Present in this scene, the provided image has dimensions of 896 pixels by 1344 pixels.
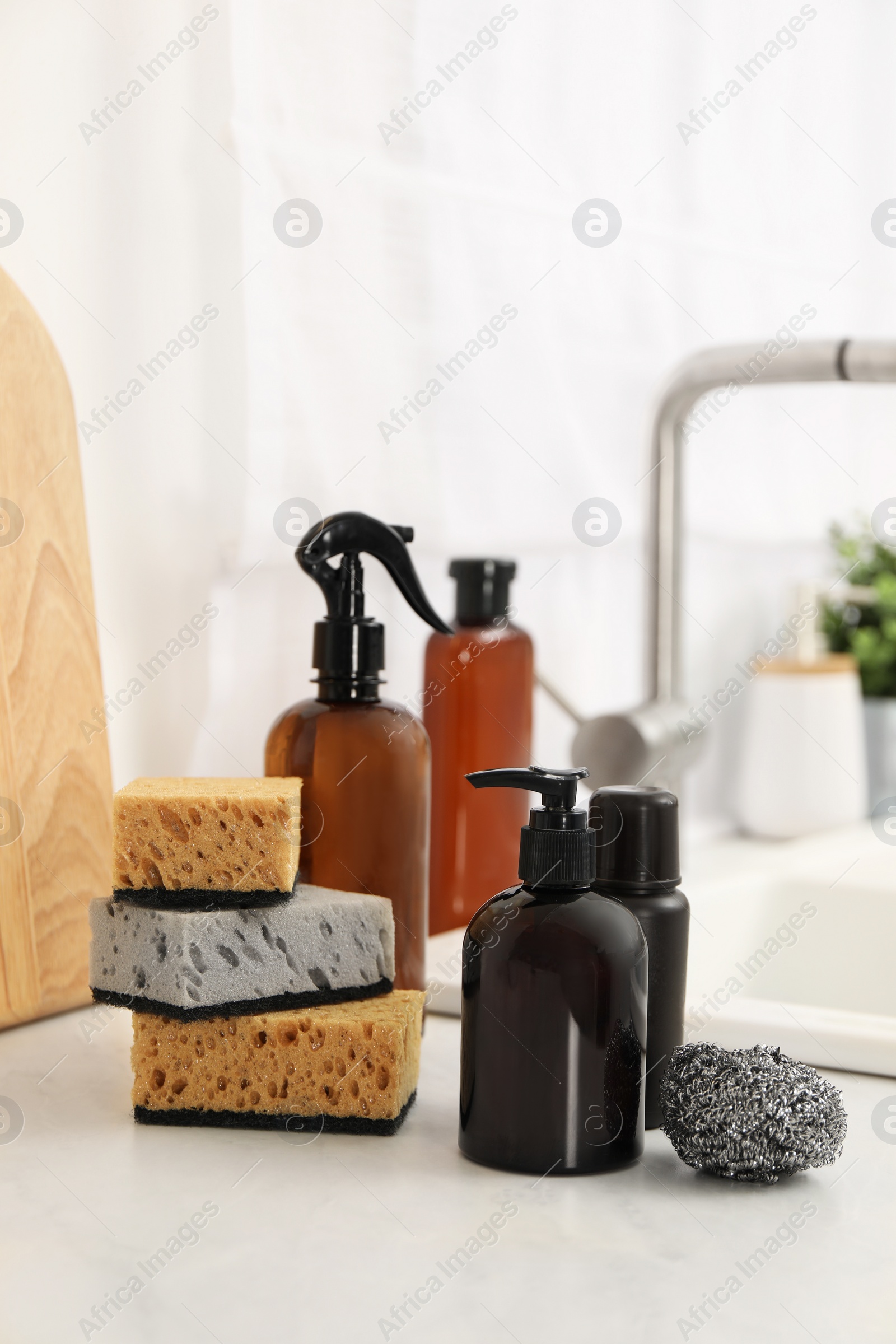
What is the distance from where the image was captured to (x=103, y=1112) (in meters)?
0.60

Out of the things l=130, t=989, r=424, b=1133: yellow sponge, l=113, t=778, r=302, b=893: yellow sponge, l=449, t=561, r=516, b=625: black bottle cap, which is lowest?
l=130, t=989, r=424, b=1133: yellow sponge

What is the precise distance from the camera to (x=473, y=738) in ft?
2.85

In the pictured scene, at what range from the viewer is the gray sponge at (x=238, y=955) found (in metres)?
0.56

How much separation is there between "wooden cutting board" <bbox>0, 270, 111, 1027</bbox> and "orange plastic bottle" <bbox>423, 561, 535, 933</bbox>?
8.9 inches

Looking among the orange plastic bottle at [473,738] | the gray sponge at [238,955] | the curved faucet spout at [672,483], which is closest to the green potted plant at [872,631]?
the curved faucet spout at [672,483]

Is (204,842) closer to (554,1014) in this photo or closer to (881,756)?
(554,1014)

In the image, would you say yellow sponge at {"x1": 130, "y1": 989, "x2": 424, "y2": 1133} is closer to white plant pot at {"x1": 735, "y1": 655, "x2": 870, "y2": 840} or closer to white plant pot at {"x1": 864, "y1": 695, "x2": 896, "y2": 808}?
white plant pot at {"x1": 735, "y1": 655, "x2": 870, "y2": 840}

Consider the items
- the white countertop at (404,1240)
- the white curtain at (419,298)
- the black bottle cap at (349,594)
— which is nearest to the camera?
the white countertop at (404,1240)

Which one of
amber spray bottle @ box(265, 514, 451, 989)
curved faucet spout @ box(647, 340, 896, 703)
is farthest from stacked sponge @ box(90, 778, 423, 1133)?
curved faucet spout @ box(647, 340, 896, 703)

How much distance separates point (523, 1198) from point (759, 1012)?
0.82 ft

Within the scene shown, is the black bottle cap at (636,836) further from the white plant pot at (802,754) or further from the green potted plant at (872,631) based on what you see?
the green potted plant at (872,631)

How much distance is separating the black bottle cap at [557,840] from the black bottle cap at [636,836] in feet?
0.16

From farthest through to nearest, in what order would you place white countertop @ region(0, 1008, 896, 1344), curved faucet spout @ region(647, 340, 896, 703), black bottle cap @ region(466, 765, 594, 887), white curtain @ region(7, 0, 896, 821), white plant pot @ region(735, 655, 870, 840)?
1. white plant pot @ region(735, 655, 870, 840)
2. curved faucet spout @ region(647, 340, 896, 703)
3. white curtain @ region(7, 0, 896, 821)
4. black bottle cap @ region(466, 765, 594, 887)
5. white countertop @ region(0, 1008, 896, 1344)

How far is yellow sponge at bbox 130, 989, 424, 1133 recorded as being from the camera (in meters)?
0.56
